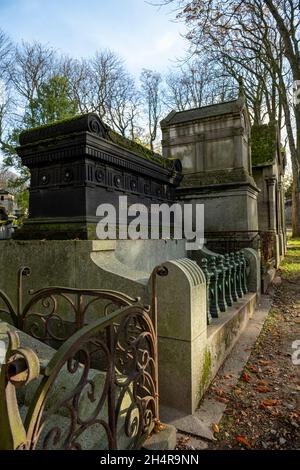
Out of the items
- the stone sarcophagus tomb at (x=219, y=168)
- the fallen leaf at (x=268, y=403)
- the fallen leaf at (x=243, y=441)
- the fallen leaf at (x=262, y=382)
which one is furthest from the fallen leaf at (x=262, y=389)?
the stone sarcophagus tomb at (x=219, y=168)

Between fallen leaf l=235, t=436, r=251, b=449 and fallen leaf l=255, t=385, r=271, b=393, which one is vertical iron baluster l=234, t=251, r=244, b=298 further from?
fallen leaf l=235, t=436, r=251, b=449

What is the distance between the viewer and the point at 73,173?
4.06m

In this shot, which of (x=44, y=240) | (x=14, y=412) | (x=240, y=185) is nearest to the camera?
(x=14, y=412)

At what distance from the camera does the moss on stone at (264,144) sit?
1453 centimetres

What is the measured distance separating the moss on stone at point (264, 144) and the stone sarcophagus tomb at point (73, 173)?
11356 millimetres

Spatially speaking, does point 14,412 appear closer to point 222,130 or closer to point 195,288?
point 195,288

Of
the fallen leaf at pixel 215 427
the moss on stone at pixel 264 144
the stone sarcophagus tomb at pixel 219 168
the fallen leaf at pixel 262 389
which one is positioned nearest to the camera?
the fallen leaf at pixel 215 427

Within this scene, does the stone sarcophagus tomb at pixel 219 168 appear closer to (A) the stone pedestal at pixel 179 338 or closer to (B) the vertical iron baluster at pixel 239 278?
(B) the vertical iron baluster at pixel 239 278

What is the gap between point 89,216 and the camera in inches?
155

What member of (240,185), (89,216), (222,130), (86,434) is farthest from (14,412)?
(222,130)

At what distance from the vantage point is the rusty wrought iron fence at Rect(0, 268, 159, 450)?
117 cm

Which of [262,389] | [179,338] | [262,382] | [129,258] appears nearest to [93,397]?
[179,338]

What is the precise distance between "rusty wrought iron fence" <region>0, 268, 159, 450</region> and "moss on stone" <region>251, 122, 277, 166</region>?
45.2 feet
